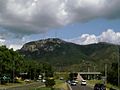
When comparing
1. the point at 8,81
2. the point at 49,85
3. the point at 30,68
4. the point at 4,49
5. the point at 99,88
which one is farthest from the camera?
the point at 30,68

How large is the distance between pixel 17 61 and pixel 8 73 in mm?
5895

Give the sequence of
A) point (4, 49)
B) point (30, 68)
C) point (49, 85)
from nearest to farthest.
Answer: point (49, 85) < point (4, 49) < point (30, 68)

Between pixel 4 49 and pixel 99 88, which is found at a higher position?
pixel 4 49

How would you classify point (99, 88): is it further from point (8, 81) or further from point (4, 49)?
point (8, 81)

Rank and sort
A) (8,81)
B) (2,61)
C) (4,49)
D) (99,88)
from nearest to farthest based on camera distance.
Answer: (99,88), (2,61), (4,49), (8,81)

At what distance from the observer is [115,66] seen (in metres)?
125

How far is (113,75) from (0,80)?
42.2m

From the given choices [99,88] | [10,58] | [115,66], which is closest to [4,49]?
[10,58]

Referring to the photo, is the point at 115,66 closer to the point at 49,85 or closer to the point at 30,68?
the point at 49,85

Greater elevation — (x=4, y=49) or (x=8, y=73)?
(x=4, y=49)

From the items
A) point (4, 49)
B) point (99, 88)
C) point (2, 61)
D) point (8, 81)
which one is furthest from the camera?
point (8, 81)

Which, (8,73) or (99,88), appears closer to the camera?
(99,88)

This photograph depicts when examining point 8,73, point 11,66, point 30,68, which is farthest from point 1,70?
point 30,68

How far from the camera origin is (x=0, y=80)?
448 feet
